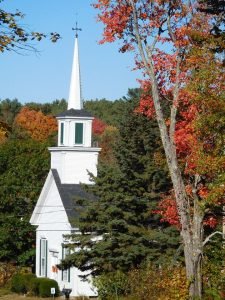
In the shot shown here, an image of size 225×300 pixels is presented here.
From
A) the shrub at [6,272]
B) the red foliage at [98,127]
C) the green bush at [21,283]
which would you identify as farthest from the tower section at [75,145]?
the red foliage at [98,127]

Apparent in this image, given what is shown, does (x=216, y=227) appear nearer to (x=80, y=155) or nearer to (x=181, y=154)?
(x=181, y=154)

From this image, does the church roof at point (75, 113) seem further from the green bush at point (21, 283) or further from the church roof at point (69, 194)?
the green bush at point (21, 283)

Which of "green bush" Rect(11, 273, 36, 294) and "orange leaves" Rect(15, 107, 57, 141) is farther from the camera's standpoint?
"orange leaves" Rect(15, 107, 57, 141)

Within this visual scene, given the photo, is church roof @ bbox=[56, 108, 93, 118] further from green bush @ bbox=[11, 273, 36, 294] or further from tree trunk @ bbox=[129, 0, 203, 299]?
tree trunk @ bbox=[129, 0, 203, 299]

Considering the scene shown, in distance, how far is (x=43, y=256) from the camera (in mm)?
45938

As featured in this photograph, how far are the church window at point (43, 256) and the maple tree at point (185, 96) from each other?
879 inches

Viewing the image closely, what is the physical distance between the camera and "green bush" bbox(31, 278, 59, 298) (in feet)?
139

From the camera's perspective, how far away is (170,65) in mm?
23719

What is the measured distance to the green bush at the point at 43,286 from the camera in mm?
42219

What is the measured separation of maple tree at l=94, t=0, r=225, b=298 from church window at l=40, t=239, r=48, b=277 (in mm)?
22332

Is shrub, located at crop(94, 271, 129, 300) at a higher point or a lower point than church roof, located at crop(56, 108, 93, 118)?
lower

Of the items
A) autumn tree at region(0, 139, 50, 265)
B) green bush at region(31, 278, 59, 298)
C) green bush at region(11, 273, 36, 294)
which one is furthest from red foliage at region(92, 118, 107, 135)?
green bush at region(31, 278, 59, 298)

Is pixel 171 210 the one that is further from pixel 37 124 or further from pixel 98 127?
pixel 98 127

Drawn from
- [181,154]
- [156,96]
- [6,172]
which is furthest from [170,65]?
[6,172]
